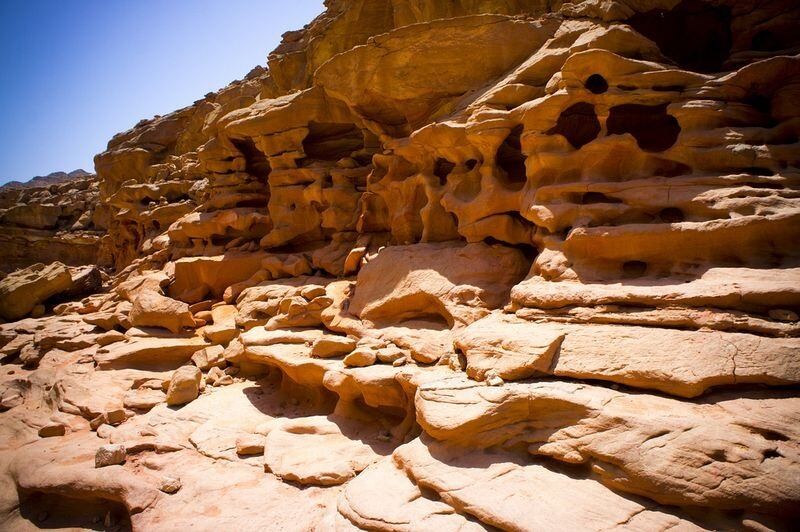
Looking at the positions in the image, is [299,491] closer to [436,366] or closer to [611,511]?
[436,366]

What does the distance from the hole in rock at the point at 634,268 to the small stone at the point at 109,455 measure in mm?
6224

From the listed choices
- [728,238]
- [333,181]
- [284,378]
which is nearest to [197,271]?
[333,181]

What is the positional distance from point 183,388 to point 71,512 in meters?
1.90

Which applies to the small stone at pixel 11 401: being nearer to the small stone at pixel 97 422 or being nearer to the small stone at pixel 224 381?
the small stone at pixel 97 422

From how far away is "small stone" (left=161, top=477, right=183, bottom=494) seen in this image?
169 inches

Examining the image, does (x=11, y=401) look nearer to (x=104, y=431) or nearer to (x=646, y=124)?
(x=104, y=431)

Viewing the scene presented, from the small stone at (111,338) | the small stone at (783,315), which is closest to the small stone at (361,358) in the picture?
the small stone at (783,315)

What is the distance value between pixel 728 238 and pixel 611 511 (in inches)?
121

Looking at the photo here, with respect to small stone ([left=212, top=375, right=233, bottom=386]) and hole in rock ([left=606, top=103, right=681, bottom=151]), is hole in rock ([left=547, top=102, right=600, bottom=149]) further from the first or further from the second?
small stone ([left=212, top=375, right=233, bottom=386])

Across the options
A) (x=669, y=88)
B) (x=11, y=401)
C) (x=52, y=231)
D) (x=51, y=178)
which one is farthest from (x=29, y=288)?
(x=51, y=178)

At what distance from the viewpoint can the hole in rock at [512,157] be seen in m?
7.00

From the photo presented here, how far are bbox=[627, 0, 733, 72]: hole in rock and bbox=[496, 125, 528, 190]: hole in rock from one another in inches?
104

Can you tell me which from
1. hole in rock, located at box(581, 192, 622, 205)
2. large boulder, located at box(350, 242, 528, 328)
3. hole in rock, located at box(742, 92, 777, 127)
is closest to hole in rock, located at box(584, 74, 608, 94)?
hole in rock, located at box(581, 192, 622, 205)

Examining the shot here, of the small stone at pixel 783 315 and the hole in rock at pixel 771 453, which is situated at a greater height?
the small stone at pixel 783 315
